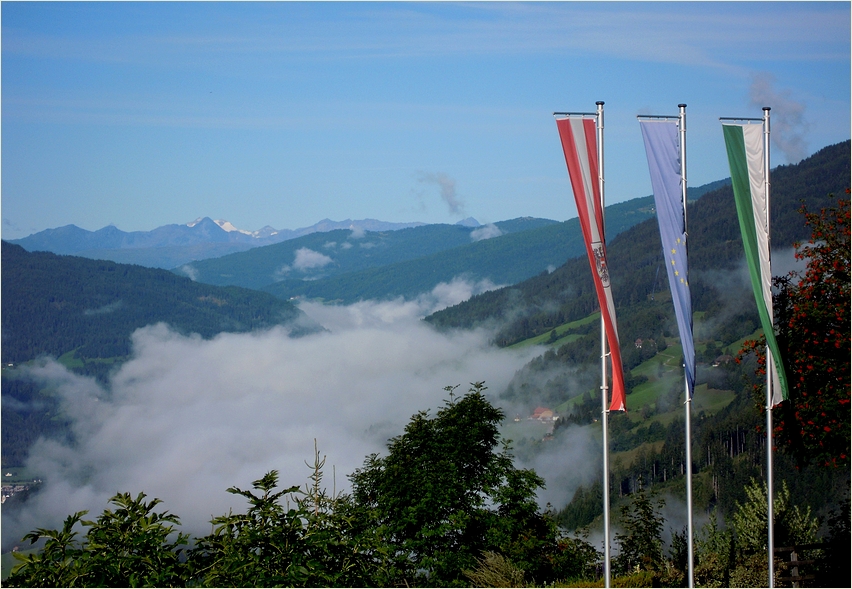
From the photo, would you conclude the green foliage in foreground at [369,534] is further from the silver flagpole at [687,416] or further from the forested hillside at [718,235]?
the forested hillside at [718,235]

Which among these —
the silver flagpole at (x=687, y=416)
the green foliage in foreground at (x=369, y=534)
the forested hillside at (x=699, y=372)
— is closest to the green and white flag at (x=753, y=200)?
the silver flagpole at (x=687, y=416)

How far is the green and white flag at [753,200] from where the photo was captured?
16516 mm

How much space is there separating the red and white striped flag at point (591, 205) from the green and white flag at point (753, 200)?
8.99 feet

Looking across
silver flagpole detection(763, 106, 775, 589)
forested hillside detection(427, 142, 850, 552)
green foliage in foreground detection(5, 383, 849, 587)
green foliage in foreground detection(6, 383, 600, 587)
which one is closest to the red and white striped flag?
silver flagpole detection(763, 106, 775, 589)

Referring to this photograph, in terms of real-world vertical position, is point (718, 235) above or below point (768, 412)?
above

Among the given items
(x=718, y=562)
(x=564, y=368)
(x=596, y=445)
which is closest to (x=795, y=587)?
(x=718, y=562)

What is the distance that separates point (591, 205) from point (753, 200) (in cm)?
331

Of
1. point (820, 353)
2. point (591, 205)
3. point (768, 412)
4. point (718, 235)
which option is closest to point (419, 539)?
point (768, 412)

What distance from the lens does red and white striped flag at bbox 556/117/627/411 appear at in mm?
15867

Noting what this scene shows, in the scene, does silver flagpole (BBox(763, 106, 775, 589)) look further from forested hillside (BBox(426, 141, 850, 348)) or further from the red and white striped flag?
forested hillside (BBox(426, 141, 850, 348))

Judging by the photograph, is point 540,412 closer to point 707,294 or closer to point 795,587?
point 707,294

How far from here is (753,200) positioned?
16688 millimetres

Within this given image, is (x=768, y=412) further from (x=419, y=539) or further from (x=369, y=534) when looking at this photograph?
(x=419, y=539)

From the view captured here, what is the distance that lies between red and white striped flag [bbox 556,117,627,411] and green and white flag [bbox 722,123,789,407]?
274 centimetres
